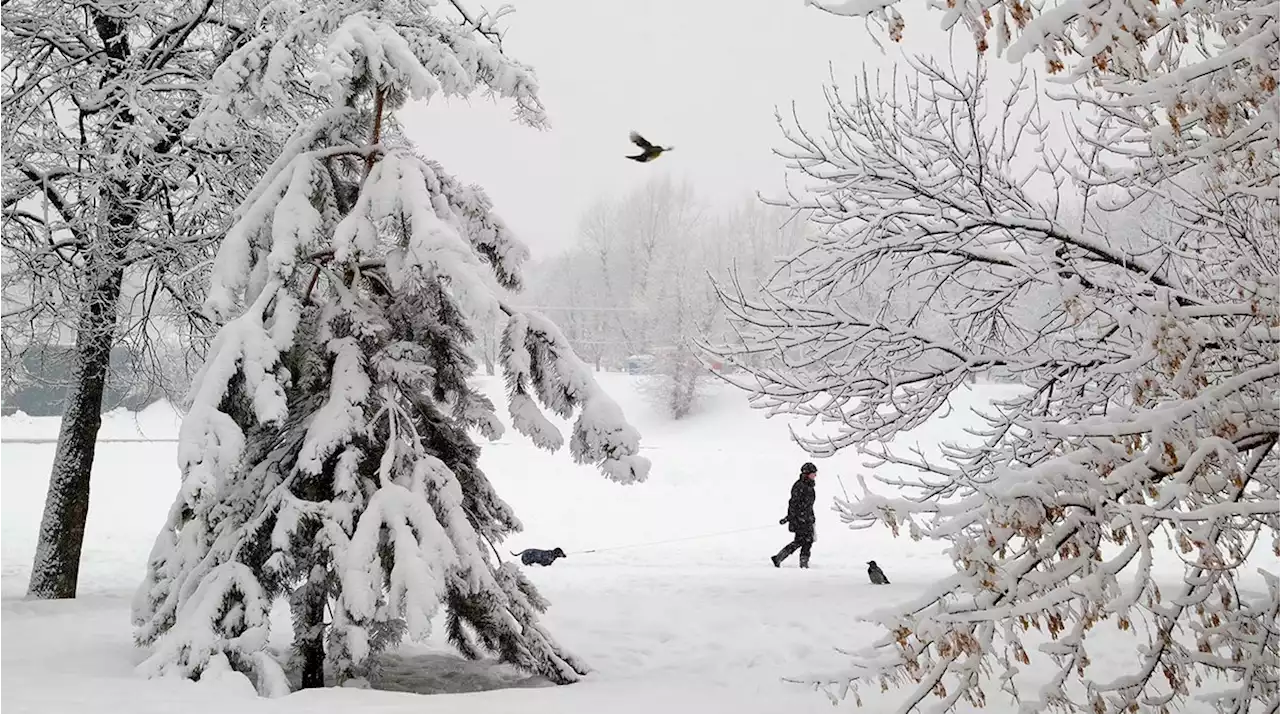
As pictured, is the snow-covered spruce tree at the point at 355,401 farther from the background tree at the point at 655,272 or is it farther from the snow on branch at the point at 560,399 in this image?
the background tree at the point at 655,272

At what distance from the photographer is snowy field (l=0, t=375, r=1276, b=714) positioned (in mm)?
4836

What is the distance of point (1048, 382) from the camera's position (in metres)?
5.73

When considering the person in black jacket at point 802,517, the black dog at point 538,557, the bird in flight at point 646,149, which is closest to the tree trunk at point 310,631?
the bird in flight at point 646,149

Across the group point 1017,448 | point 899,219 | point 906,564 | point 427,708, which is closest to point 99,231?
point 427,708

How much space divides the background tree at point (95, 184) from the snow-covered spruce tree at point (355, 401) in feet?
9.83

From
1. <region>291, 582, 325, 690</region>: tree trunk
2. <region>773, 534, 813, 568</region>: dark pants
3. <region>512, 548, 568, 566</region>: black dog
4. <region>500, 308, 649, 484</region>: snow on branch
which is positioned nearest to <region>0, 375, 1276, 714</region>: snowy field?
<region>512, 548, 568, 566</region>: black dog

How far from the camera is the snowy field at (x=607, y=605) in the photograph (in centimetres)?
484

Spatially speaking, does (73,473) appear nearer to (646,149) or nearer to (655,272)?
(646,149)

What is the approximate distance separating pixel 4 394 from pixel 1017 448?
10399mm

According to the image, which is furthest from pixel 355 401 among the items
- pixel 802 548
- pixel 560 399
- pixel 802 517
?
pixel 802 548

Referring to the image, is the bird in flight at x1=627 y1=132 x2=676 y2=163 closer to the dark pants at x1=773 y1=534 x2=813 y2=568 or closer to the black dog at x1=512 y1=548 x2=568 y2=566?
the black dog at x1=512 y1=548 x2=568 y2=566

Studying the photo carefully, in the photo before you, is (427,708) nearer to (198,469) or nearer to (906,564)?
(198,469)

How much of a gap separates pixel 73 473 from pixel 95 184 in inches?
115

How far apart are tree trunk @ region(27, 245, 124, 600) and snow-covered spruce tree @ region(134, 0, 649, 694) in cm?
407
